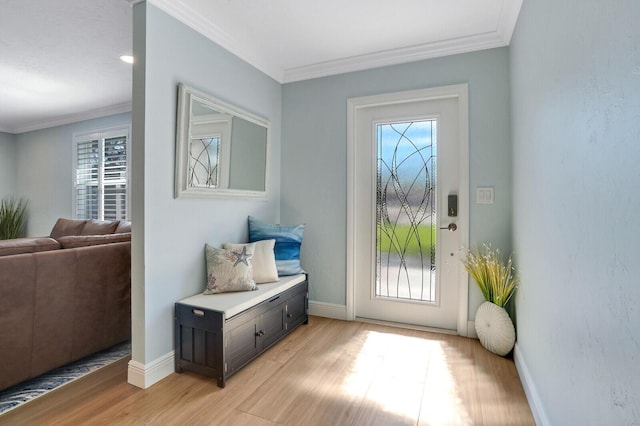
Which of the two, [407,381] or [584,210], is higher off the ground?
[584,210]

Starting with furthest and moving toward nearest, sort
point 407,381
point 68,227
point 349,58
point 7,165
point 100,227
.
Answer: point 7,165 → point 68,227 → point 100,227 → point 349,58 → point 407,381

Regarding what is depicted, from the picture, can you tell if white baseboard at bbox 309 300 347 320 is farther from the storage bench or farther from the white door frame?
the storage bench

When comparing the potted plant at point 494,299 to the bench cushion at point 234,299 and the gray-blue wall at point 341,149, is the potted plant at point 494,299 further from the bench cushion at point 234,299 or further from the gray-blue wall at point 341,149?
the bench cushion at point 234,299

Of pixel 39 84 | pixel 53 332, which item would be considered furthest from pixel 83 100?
pixel 53 332

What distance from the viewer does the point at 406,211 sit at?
2.88m

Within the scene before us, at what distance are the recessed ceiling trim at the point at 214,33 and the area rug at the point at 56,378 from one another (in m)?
2.40

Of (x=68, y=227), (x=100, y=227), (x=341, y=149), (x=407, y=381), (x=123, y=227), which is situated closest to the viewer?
(x=407, y=381)

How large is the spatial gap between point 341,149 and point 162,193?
63.9 inches

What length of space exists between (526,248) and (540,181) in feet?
1.74

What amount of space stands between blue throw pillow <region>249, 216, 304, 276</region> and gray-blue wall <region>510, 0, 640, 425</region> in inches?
70.4

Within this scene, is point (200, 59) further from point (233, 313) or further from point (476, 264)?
point (476, 264)

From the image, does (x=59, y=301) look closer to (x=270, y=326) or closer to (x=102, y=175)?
(x=270, y=326)

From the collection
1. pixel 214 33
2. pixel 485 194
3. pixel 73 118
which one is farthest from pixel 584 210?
pixel 73 118

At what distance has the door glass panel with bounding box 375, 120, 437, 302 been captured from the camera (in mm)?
2799
